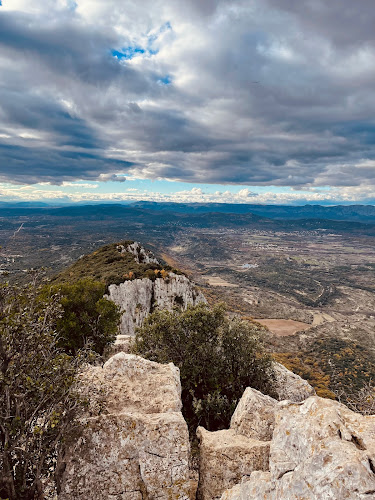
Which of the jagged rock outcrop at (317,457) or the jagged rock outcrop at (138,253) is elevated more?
the jagged rock outcrop at (317,457)

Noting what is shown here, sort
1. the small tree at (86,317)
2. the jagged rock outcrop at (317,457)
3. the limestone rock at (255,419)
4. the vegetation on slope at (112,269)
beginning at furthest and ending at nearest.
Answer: the vegetation on slope at (112,269)
the small tree at (86,317)
the limestone rock at (255,419)
the jagged rock outcrop at (317,457)

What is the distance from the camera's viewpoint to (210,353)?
815 inches

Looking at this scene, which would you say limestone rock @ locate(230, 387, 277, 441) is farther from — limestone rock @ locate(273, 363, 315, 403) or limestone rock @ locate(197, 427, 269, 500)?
limestone rock @ locate(273, 363, 315, 403)

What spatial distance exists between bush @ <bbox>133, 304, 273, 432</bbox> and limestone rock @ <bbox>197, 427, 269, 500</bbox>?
22.0 ft

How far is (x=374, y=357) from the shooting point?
7069 centimetres

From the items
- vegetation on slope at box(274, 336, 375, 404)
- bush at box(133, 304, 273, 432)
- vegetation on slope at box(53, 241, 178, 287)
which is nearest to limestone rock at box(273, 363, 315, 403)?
bush at box(133, 304, 273, 432)

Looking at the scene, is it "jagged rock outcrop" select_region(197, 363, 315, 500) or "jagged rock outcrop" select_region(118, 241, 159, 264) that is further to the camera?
"jagged rock outcrop" select_region(118, 241, 159, 264)

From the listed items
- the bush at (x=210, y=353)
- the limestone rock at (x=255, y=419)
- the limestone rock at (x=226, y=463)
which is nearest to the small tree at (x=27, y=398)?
the limestone rock at (x=226, y=463)

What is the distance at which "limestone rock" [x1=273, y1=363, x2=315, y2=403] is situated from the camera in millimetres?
20906

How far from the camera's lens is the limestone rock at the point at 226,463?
35.9ft

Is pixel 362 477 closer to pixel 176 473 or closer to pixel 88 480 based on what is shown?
pixel 176 473

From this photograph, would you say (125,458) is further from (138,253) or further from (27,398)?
(138,253)

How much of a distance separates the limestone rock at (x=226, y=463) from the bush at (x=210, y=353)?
264 inches

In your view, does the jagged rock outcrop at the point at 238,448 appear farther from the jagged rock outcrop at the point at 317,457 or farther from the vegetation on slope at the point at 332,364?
the vegetation on slope at the point at 332,364
